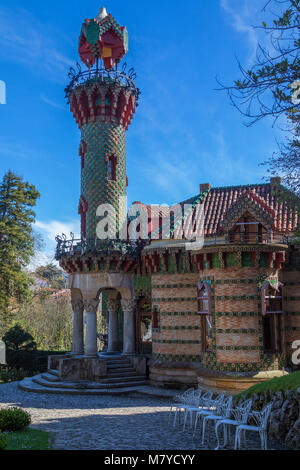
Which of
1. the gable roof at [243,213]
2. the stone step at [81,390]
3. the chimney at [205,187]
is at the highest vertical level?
the chimney at [205,187]

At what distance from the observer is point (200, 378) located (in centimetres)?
1759

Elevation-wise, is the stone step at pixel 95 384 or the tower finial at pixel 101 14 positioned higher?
the tower finial at pixel 101 14

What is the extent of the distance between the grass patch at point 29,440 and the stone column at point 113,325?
45.4ft

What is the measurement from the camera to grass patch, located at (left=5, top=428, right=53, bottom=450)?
9.48 metres

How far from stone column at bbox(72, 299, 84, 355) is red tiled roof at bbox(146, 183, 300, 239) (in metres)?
5.18

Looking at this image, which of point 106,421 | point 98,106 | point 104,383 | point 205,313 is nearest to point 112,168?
point 98,106

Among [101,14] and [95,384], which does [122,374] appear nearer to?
[95,384]

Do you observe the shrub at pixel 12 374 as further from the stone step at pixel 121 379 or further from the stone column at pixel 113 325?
the stone step at pixel 121 379

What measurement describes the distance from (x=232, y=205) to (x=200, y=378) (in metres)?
6.62

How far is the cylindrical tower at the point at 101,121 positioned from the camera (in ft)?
73.5

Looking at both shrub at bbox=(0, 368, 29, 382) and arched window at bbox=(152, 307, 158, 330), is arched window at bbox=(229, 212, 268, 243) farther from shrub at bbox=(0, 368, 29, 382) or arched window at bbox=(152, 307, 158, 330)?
shrub at bbox=(0, 368, 29, 382)

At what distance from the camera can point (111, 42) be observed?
76.3 feet

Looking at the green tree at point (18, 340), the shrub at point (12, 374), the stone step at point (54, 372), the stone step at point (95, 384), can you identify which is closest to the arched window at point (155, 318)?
the stone step at point (95, 384)

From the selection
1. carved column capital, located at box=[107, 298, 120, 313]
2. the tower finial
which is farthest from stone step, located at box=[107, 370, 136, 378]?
the tower finial
